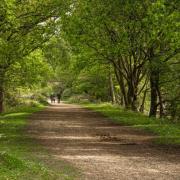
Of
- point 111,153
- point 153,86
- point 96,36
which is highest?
point 96,36

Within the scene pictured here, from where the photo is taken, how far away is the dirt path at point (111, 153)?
13055 millimetres

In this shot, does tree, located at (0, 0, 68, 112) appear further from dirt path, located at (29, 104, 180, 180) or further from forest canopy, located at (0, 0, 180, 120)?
dirt path, located at (29, 104, 180, 180)

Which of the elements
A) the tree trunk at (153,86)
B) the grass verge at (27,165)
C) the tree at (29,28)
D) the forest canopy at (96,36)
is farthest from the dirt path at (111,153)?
the tree trunk at (153,86)

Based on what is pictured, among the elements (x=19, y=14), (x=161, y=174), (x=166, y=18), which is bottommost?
(x=161, y=174)

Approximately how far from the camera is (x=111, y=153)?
16.9 m

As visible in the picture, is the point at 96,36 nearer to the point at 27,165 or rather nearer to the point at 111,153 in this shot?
the point at 111,153

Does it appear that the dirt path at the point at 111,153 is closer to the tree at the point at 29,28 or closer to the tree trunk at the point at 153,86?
the tree at the point at 29,28

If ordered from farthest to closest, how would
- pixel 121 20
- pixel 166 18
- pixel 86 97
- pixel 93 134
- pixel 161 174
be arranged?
pixel 86 97 → pixel 121 20 → pixel 93 134 → pixel 166 18 → pixel 161 174

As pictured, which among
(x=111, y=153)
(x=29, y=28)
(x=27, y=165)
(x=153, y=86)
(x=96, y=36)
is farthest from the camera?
(x=153, y=86)

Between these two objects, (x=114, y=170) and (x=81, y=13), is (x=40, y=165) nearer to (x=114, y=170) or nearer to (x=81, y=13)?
(x=114, y=170)

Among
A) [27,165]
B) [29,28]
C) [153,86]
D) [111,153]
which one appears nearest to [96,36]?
[29,28]

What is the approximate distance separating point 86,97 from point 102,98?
26.6 feet

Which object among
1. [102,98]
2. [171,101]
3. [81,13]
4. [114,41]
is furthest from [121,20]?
[102,98]

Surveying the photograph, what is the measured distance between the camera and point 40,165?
13641 millimetres
